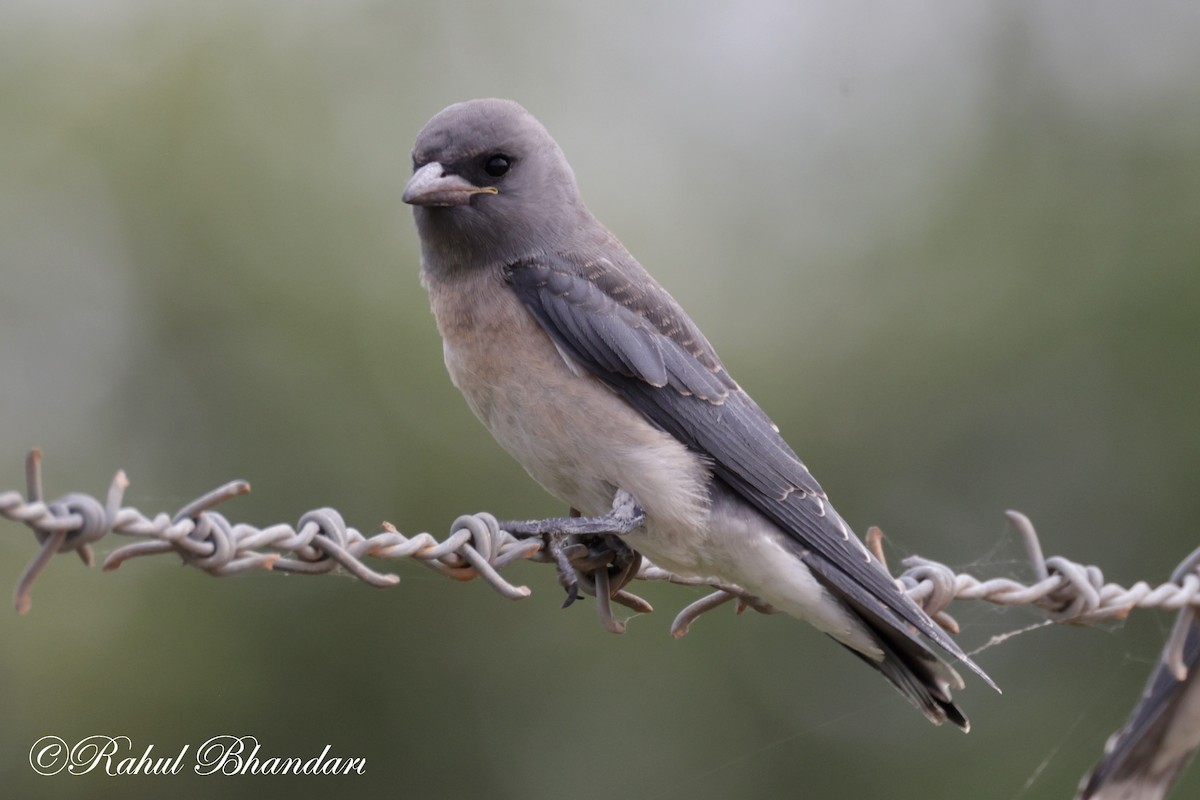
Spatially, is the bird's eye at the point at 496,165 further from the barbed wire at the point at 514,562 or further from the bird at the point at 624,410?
the barbed wire at the point at 514,562

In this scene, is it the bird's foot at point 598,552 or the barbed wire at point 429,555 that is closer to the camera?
the barbed wire at point 429,555

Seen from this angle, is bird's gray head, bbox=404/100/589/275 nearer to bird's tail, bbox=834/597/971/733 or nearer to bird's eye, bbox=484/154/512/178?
bird's eye, bbox=484/154/512/178

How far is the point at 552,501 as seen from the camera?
5316 millimetres

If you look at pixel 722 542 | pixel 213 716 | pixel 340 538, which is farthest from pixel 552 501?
pixel 340 538

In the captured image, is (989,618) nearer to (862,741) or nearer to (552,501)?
(862,741)

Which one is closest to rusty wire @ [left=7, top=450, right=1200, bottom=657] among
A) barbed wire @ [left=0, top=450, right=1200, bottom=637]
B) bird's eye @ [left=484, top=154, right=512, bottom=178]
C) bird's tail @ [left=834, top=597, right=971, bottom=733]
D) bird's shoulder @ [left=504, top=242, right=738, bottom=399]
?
barbed wire @ [left=0, top=450, right=1200, bottom=637]

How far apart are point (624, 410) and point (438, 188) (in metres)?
0.85

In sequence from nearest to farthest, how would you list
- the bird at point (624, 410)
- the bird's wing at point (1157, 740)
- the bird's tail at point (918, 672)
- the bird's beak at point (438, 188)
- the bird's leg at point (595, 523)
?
the bird's leg at point (595, 523), the bird's tail at point (918, 672), the bird at point (624, 410), the bird's wing at point (1157, 740), the bird's beak at point (438, 188)

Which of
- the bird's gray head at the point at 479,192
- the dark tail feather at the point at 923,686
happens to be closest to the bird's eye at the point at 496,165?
the bird's gray head at the point at 479,192

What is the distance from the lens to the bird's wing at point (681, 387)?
11.5ft

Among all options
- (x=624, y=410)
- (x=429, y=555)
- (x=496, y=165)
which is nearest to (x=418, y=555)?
(x=429, y=555)

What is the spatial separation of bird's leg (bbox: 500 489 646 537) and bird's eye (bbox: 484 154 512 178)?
43.1 inches

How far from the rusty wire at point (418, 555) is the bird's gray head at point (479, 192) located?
961mm

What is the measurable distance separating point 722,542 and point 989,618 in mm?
2974
